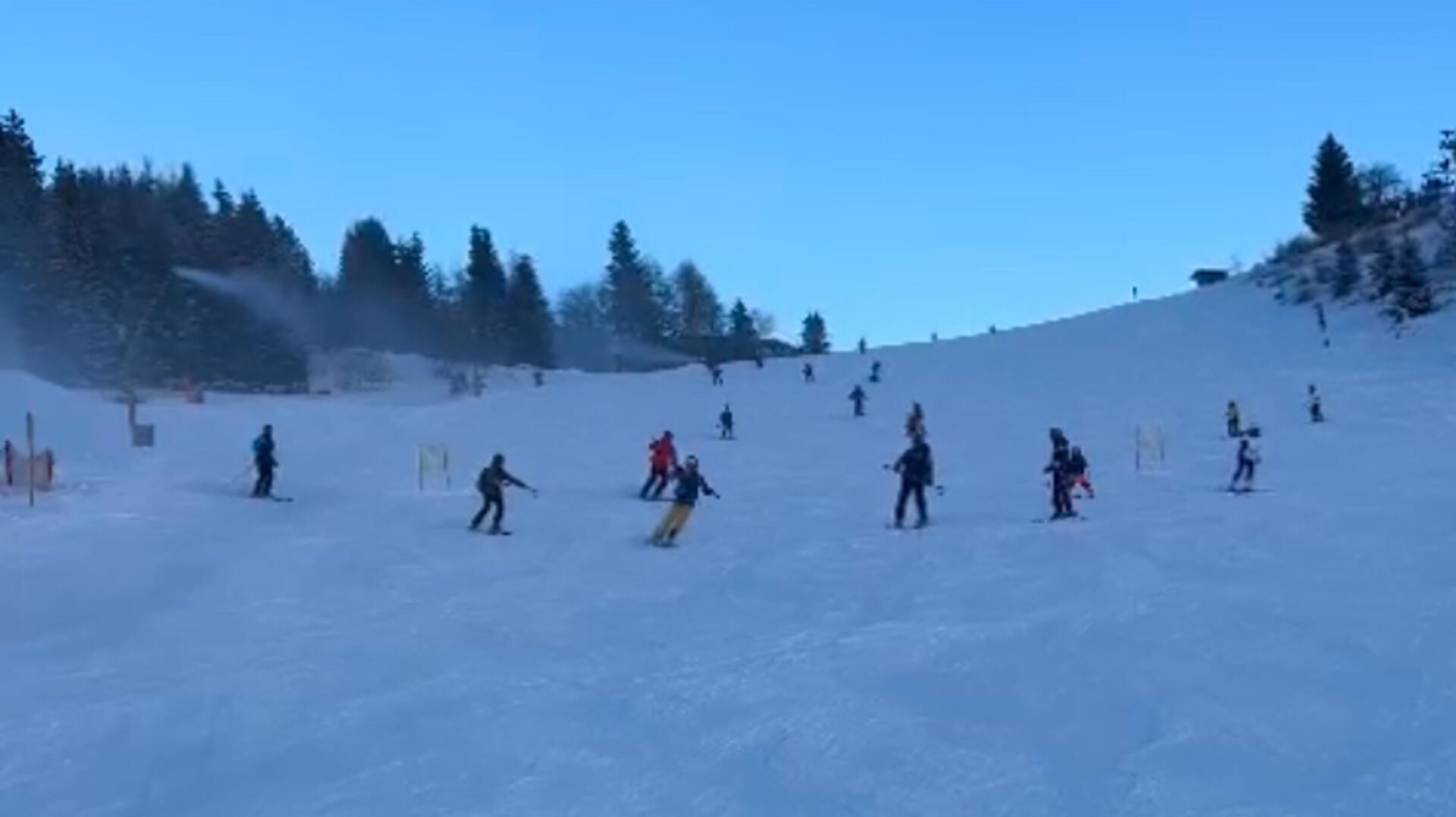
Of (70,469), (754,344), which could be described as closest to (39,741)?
(70,469)

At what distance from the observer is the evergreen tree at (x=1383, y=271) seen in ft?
162

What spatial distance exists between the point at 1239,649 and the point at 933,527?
912 centimetres

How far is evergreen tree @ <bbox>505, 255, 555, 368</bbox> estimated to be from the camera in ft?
331

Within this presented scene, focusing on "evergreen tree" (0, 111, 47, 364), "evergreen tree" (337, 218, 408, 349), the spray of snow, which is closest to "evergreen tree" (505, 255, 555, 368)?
"evergreen tree" (337, 218, 408, 349)

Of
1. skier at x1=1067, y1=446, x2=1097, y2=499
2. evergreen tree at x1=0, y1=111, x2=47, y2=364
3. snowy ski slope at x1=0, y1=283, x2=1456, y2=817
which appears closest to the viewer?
snowy ski slope at x1=0, y1=283, x2=1456, y2=817

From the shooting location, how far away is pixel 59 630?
42.9 ft

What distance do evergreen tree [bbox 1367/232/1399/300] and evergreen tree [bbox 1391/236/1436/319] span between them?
184 millimetres

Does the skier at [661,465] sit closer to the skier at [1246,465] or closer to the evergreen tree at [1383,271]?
the skier at [1246,465]

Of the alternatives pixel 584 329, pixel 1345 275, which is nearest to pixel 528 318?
pixel 584 329

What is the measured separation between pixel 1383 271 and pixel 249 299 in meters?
64.1

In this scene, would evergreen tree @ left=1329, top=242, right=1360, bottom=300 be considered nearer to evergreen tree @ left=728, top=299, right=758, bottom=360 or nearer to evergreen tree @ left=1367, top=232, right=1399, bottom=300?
evergreen tree @ left=1367, top=232, right=1399, bottom=300

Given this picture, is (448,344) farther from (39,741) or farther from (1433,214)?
(39,741)

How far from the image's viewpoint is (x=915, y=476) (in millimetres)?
19609

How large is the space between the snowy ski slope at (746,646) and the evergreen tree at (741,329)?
8440cm
